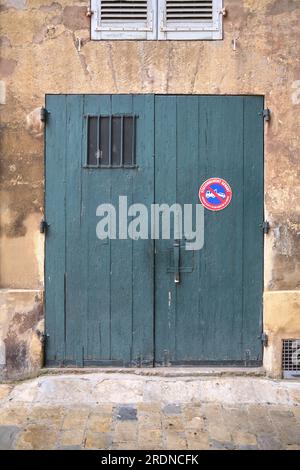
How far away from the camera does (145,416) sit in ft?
13.7

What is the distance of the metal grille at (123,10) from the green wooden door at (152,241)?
2.47 ft

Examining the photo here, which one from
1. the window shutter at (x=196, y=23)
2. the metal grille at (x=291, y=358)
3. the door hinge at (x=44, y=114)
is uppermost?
the window shutter at (x=196, y=23)

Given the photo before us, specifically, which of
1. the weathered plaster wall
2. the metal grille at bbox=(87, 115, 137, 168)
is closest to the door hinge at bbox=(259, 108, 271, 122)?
the metal grille at bbox=(87, 115, 137, 168)

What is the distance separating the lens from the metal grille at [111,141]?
4867 millimetres

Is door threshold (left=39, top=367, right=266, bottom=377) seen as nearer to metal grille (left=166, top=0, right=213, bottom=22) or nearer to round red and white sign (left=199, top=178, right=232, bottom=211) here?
round red and white sign (left=199, top=178, right=232, bottom=211)

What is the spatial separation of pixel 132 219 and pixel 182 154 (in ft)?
2.60

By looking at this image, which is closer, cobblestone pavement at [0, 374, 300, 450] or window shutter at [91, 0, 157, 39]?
cobblestone pavement at [0, 374, 300, 450]

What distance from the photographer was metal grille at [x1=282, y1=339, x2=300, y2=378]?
189 inches

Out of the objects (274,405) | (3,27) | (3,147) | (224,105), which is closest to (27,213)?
(3,147)

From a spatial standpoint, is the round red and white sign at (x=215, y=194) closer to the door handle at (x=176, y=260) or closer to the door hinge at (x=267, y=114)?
the door handle at (x=176, y=260)

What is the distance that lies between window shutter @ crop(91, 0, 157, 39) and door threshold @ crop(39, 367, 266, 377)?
3.18m

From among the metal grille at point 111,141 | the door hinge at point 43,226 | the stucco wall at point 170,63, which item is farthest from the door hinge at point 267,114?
the door hinge at point 43,226

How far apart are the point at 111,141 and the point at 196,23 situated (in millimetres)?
1389
